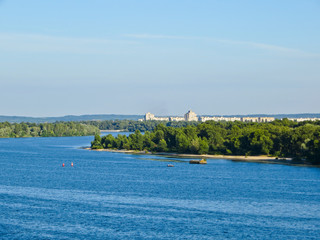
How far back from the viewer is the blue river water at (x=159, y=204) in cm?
3578

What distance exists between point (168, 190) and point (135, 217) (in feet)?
49.9

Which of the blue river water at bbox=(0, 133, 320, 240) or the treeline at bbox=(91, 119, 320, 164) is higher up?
the treeline at bbox=(91, 119, 320, 164)

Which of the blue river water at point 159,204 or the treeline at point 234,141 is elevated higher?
the treeline at point 234,141

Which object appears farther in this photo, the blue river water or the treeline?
the treeline

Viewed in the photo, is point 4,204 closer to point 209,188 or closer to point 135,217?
point 135,217

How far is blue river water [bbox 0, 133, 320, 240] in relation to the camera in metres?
35.8

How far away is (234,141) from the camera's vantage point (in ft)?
354

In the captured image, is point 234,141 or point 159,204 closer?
point 159,204

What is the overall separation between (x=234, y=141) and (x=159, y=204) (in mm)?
64241

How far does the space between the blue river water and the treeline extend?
743 inches

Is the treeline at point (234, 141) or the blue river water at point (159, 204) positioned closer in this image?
the blue river water at point (159, 204)

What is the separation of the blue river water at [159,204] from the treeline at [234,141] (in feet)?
61.9

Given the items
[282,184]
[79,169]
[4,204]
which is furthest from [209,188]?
[79,169]

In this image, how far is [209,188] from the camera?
2247 inches
